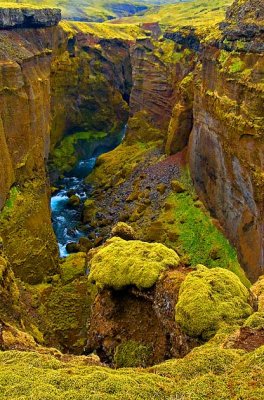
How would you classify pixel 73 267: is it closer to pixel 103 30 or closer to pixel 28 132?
pixel 28 132

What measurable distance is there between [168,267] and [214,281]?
3.21m

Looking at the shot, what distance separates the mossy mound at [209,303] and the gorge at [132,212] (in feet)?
0.20

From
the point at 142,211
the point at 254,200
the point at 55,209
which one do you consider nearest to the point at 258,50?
the point at 254,200

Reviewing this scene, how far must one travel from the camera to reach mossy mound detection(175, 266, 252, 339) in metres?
19.3

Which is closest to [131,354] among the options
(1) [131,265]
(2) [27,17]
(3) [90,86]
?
(1) [131,265]

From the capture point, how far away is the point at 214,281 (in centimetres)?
A: 2114

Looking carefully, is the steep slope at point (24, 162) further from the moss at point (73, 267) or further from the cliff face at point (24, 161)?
the moss at point (73, 267)

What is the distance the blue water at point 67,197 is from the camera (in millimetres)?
60750

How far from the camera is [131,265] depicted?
78.6ft

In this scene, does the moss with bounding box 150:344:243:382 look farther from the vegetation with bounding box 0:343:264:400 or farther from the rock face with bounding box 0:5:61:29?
the rock face with bounding box 0:5:61:29

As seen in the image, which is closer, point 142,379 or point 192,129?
point 142,379

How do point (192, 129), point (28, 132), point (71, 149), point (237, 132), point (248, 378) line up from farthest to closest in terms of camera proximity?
point (71, 149) → point (192, 129) → point (28, 132) → point (237, 132) → point (248, 378)

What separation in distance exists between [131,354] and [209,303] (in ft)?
15.2

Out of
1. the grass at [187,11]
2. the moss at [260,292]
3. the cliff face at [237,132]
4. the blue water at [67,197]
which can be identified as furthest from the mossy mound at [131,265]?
the grass at [187,11]
